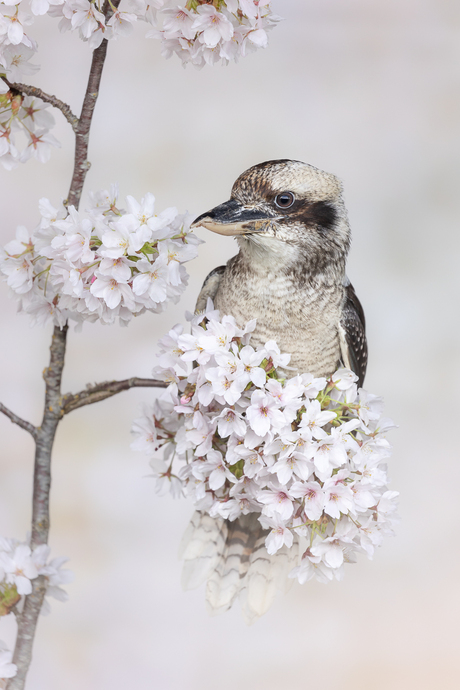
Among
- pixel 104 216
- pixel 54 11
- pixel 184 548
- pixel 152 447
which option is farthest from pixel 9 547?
pixel 54 11

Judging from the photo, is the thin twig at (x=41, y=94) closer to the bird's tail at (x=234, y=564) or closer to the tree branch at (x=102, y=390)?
the tree branch at (x=102, y=390)

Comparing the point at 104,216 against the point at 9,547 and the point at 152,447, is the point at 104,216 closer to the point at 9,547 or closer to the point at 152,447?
the point at 152,447

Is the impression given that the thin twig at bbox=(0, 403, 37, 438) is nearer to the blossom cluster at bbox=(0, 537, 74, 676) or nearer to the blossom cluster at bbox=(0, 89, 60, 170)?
the blossom cluster at bbox=(0, 537, 74, 676)

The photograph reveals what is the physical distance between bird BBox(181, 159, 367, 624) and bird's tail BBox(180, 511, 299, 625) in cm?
2

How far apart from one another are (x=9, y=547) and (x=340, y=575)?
1.61 feet

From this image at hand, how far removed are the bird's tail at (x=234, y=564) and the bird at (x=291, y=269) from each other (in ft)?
0.05

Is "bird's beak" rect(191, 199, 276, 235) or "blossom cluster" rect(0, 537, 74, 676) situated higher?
"bird's beak" rect(191, 199, 276, 235)

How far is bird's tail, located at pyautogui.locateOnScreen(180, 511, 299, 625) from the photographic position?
130cm

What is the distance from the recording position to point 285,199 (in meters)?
0.96

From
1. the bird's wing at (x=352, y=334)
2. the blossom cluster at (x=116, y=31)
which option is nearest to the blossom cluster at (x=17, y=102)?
the blossom cluster at (x=116, y=31)

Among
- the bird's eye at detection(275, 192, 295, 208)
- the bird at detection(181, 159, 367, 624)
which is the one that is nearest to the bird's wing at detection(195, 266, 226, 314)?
the bird at detection(181, 159, 367, 624)

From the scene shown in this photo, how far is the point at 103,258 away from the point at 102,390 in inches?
9.3

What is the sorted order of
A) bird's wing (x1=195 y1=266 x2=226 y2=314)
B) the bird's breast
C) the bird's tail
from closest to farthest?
the bird's breast
bird's wing (x1=195 y1=266 x2=226 y2=314)
the bird's tail

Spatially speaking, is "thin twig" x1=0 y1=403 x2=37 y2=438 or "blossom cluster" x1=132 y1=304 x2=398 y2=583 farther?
"thin twig" x1=0 y1=403 x2=37 y2=438
